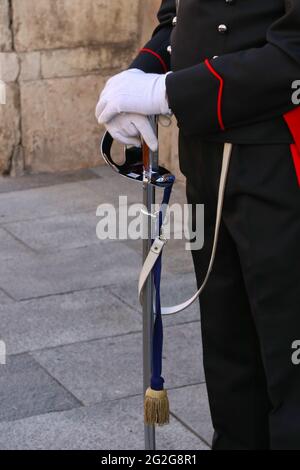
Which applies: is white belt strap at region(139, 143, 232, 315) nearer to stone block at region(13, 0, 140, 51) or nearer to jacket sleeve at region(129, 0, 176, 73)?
jacket sleeve at region(129, 0, 176, 73)

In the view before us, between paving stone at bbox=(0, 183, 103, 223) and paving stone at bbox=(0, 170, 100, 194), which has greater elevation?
paving stone at bbox=(0, 183, 103, 223)

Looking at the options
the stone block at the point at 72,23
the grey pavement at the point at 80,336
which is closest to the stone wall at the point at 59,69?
the stone block at the point at 72,23

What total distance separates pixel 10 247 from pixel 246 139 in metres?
3.03

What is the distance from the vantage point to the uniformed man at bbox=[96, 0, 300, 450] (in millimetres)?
2506

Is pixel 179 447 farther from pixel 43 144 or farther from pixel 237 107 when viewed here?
pixel 43 144

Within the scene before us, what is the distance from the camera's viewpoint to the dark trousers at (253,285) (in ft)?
8.42

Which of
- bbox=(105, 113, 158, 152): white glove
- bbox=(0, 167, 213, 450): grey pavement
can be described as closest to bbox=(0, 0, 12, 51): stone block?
bbox=(0, 167, 213, 450): grey pavement

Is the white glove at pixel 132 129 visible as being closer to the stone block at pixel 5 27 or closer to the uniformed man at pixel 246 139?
the uniformed man at pixel 246 139

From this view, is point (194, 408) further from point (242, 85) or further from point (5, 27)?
point (5, 27)

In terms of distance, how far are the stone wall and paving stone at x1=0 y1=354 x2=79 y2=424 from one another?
279 cm

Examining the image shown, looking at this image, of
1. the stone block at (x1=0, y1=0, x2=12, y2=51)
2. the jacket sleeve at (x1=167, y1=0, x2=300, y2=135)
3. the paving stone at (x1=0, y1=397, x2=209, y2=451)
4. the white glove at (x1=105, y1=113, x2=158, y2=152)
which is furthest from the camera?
the stone block at (x1=0, y1=0, x2=12, y2=51)

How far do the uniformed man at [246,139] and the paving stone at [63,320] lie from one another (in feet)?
5.21

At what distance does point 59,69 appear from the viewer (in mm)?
6691

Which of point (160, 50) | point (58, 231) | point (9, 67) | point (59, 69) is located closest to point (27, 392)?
point (160, 50)
